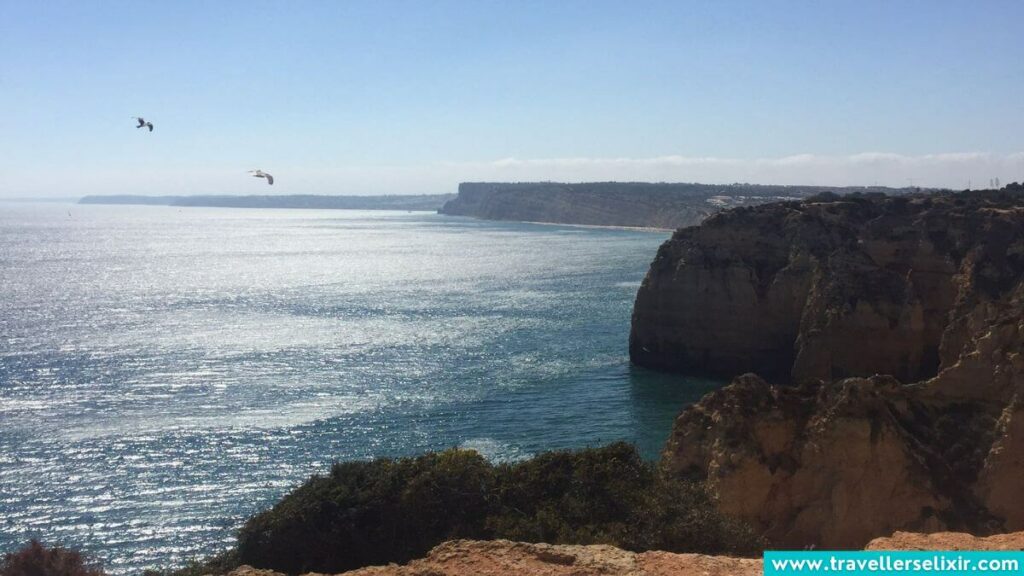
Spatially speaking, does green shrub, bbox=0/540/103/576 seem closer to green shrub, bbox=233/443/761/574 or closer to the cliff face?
green shrub, bbox=233/443/761/574

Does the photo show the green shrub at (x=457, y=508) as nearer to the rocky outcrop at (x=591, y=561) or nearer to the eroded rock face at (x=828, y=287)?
the rocky outcrop at (x=591, y=561)

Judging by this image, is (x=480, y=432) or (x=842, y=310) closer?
(x=480, y=432)

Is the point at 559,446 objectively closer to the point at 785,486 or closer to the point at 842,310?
the point at 785,486

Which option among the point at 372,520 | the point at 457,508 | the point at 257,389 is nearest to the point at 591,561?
the point at 457,508

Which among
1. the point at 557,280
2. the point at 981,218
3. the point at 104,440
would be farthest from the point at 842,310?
the point at 557,280

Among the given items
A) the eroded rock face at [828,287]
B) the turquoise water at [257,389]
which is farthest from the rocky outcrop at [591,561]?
the eroded rock face at [828,287]
